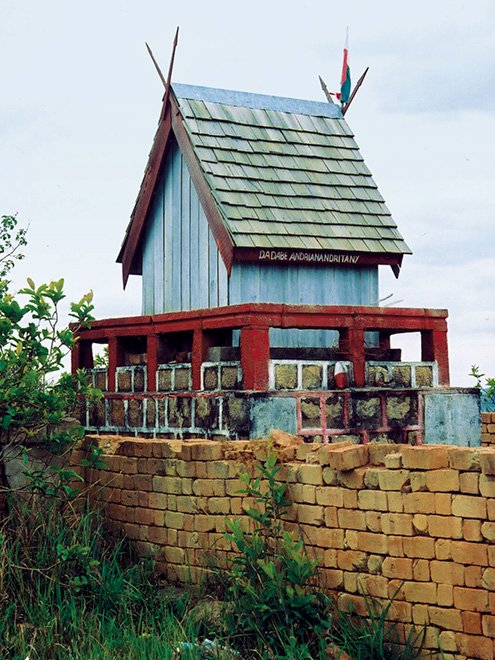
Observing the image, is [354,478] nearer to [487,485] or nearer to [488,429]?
[487,485]

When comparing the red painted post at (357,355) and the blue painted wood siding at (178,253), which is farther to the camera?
the blue painted wood siding at (178,253)

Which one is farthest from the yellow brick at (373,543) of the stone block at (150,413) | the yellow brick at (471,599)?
the stone block at (150,413)

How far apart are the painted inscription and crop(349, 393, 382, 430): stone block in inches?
77.0

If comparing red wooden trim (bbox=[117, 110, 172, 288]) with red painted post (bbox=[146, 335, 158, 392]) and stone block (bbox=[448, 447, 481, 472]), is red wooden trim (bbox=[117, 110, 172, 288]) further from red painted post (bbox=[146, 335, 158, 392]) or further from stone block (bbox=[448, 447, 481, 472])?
stone block (bbox=[448, 447, 481, 472])

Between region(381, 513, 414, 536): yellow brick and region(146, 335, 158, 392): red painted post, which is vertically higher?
region(146, 335, 158, 392): red painted post

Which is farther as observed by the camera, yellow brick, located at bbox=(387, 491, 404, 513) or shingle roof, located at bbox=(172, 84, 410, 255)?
shingle roof, located at bbox=(172, 84, 410, 255)

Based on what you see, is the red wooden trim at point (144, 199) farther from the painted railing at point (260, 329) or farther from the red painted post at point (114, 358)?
the red painted post at point (114, 358)

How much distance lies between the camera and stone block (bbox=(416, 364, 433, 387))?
1050cm

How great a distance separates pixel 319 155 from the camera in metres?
12.2

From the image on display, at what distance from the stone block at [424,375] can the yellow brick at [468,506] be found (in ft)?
13.1

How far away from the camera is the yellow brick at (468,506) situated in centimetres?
645

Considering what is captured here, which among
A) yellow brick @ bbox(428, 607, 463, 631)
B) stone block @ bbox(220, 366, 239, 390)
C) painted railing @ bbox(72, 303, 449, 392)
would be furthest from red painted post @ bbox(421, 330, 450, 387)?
yellow brick @ bbox(428, 607, 463, 631)

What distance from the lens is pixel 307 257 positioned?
11008mm

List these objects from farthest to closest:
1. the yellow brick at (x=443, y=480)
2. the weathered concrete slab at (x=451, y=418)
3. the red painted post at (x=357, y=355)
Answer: the weathered concrete slab at (x=451, y=418) < the red painted post at (x=357, y=355) < the yellow brick at (x=443, y=480)
